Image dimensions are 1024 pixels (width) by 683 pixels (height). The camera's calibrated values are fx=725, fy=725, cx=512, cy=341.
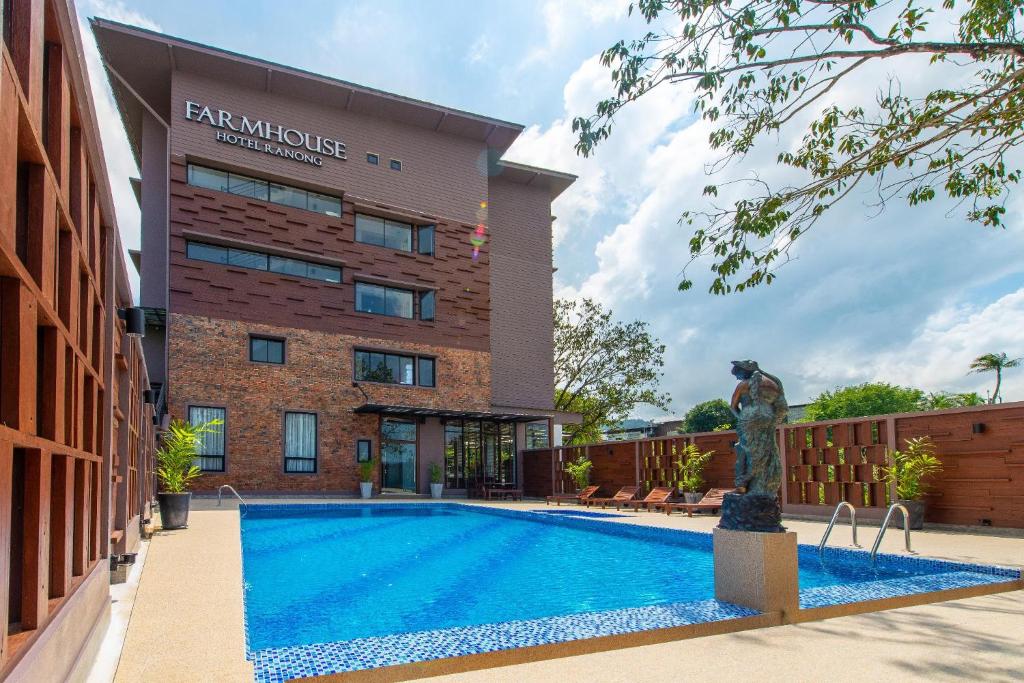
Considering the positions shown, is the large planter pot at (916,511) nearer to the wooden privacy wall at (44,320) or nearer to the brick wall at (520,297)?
the wooden privacy wall at (44,320)

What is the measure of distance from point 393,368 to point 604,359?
11908 millimetres

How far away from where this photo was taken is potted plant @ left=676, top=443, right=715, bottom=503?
1529 centimetres

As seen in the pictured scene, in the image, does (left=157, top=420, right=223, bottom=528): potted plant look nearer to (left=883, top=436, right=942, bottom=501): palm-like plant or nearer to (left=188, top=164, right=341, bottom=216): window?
(left=883, top=436, right=942, bottom=501): palm-like plant

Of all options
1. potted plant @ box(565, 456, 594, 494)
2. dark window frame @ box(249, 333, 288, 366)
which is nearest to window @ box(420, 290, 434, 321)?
dark window frame @ box(249, 333, 288, 366)

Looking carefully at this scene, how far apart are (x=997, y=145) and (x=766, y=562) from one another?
5881mm

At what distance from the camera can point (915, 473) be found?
10.7 m

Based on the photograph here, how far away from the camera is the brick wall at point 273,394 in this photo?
19312mm

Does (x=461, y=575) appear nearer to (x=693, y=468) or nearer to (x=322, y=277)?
(x=693, y=468)

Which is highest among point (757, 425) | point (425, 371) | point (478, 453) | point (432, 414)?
point (425, 371)

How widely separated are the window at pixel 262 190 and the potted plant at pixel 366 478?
25.2 feet

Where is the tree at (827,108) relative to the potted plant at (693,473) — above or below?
above

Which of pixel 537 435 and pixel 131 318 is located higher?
pixel 131 318

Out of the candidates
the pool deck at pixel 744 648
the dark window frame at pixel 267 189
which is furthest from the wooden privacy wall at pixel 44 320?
the dark window frame at pixel 267 189

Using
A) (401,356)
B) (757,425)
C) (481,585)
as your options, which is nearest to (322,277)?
(401,356)
